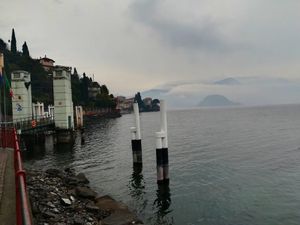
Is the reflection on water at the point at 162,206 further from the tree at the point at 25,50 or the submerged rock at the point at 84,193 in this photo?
the tree at the point at 25,50

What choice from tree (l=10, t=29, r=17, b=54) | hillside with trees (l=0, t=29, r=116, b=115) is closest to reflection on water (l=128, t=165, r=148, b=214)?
hillside with trees (l=0, t=29, r=116, b=115)

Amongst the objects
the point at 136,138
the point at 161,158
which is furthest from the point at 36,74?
the point at 161,158

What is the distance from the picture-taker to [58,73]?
5381 cm

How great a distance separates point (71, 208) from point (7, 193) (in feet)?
19.3

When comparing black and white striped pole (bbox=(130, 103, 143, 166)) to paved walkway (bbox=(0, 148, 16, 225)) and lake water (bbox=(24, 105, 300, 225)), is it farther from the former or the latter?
paved walkway (bbox=(0, 148, 16, 225))

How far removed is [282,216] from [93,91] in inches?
6938

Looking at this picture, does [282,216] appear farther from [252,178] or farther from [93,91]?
[93,91]

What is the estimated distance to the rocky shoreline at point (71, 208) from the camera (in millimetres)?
13615

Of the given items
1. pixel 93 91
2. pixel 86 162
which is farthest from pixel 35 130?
pixel 93 91

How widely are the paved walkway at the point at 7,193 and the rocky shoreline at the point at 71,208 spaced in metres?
1.53

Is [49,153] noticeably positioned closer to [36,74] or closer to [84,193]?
[84,193]

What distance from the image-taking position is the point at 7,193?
35.8 feet

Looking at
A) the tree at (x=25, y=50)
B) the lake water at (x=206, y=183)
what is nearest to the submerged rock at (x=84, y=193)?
the lake water at (x=206, y=183)

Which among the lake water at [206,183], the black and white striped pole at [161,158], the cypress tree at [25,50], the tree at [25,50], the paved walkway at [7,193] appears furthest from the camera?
the cypress tree at [25,50]
